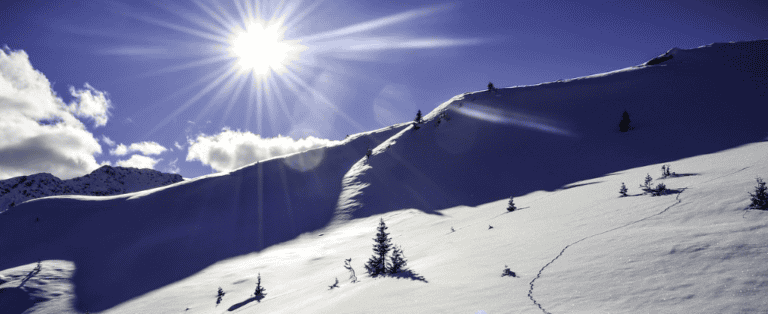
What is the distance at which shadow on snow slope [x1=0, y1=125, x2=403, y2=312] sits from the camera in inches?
885

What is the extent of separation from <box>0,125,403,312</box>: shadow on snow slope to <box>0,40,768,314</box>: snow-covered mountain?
0.63 ft

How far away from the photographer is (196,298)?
15.6 metres

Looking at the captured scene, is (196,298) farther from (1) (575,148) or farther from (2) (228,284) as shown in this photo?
(1) (575,148)

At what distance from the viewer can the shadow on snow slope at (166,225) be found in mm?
22469

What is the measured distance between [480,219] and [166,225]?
32312mm

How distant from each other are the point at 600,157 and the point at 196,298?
107 feet

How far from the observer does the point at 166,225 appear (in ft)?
98.4

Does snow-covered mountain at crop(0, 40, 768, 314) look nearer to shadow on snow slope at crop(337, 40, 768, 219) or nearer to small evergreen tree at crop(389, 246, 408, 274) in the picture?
shadow on snow slope at crop(337, 40, 768, 219)

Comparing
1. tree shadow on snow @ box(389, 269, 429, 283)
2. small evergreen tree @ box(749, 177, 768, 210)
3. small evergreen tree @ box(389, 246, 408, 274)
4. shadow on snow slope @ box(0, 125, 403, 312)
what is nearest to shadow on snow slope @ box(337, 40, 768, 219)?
shadow on snow slope @ box(0, 125, 403, 312)

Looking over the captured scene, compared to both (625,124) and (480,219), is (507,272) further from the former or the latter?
(625,124)

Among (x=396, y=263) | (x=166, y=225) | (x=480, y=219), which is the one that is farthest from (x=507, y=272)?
(x=166, y=225)

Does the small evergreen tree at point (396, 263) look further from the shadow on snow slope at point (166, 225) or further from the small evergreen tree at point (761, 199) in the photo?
the shadow on snow slope at point (166, 225)

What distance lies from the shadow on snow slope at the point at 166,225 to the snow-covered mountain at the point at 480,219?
19cm

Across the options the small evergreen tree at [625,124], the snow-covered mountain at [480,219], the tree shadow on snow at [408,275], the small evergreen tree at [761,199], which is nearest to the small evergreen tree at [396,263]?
the tree shadow on snow at [408,275]
